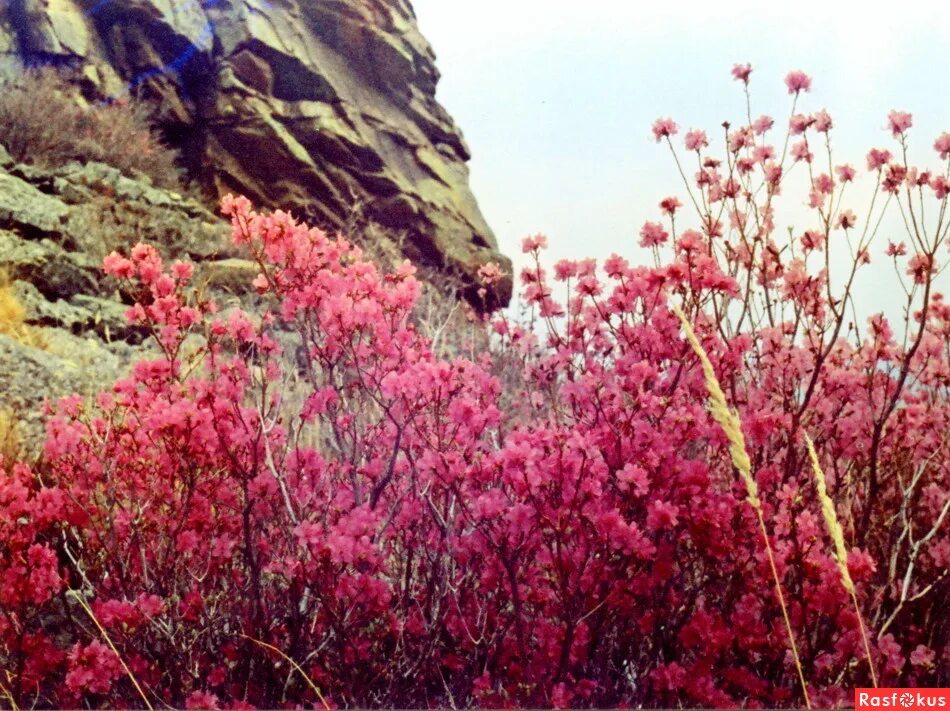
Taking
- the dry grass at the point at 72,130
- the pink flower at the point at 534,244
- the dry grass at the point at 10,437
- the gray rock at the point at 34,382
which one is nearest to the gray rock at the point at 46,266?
the gray rock at the point at 34,382

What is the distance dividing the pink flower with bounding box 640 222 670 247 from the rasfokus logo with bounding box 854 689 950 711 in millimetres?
1796

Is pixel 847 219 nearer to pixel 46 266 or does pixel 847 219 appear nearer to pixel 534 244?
pixel 534 244

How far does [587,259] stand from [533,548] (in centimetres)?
110

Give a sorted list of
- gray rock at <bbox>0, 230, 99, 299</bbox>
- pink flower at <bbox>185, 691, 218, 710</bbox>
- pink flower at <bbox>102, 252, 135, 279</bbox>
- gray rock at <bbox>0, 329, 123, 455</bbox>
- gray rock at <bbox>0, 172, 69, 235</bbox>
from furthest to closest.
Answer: gray rock at <bbox>0, 172, 69, 235</bbox> < gray rock at <bbox>0, 230, 99, 299</bbox> < gray rock at <bbox>0, 329, 123, 455</bbox> < pink flower at <bbox>102, 252, 135, 279</bbox> < pink flower at <bbox>185, 691, 218, 710</bbox>

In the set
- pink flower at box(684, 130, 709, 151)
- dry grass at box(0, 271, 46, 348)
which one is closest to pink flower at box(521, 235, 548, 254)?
pink flower at box(684, 130, 709, 151)

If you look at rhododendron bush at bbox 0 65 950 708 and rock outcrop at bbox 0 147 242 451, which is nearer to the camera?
rhododendron bush at bbox 0 65 950 708

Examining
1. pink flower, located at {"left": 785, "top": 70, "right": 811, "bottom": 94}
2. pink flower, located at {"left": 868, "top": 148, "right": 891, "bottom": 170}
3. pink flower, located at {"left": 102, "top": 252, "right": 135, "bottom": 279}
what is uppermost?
pink flower, located at {"left": 785, "top": 70, "right": 811, "bottom": 94}

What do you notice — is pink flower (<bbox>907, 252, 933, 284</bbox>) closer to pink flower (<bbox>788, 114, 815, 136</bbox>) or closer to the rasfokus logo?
pink flower (<bbox>788, 114, 815, 136</bbox>)

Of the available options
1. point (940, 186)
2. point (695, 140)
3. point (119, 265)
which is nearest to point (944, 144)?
point (940, 186)

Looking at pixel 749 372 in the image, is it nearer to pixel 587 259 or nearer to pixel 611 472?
pixel 587 259

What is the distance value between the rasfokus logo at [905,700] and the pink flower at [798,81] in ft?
8.21

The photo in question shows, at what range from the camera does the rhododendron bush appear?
2211 millimetres

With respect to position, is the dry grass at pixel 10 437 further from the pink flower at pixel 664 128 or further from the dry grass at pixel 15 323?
the pink flower at pixel 664 128

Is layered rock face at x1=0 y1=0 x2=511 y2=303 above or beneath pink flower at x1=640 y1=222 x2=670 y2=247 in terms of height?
above
